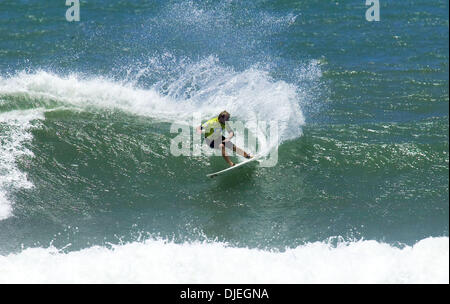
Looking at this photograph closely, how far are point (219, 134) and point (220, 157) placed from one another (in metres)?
0.91

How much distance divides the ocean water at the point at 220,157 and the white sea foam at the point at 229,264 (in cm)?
4

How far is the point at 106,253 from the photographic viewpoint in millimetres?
11711

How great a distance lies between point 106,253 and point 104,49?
9.89m

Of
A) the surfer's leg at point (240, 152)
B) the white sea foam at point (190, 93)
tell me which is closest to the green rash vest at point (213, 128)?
the surfer's leg at point (240, 152)

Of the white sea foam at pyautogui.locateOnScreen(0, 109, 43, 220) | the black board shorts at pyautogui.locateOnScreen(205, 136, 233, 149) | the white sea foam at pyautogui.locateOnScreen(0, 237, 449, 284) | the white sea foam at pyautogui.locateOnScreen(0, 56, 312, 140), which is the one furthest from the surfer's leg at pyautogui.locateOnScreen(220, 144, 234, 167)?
the white sea foam at pyautogui.locateOnScreen(0, 109, 43, 220)

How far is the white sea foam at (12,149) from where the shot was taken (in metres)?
13.4

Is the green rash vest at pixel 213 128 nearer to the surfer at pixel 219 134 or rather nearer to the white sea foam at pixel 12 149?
the surfer at pixel 219 134

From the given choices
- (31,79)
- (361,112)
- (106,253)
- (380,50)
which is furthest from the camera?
(380,50)

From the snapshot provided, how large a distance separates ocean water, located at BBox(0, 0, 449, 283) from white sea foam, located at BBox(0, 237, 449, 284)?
0.12 feet

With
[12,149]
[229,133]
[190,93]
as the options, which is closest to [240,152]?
[229,133]

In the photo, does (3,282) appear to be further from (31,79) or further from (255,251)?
(31,79)

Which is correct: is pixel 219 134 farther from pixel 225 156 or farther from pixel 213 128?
pixel 225 156
